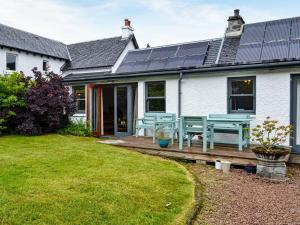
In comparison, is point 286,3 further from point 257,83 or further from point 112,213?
point 112,213

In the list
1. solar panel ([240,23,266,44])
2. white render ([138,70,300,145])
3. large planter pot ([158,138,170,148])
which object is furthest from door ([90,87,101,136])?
solar panel ([240,23,266,44])

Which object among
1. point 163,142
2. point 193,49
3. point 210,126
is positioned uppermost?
point 193,49

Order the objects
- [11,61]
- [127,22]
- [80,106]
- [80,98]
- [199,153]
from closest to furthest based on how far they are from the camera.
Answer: [199,153]
[80,98]
[80,106]
[11,61]
[127,22]

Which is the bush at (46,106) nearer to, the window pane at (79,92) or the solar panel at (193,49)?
the window pane at (79,92)

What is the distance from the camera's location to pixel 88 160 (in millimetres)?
6488

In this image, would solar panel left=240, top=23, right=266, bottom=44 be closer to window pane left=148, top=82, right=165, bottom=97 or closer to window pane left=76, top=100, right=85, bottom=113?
window pane left=148, top=82, right=165, bottom=97

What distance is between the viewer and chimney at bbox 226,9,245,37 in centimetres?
1124

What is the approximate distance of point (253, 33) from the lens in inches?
415

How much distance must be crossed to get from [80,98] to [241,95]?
8250mm

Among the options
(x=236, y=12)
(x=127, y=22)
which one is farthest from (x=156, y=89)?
(x=127, y=22)

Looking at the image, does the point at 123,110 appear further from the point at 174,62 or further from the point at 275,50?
the point at 275,50

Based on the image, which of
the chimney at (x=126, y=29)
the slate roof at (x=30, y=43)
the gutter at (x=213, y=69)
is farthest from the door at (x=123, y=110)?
the slate roof at (x=30, y=43)

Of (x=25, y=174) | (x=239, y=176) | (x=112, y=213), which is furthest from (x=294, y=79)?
(x=25, y=174)

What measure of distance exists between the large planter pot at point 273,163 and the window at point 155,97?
5.29 metres
